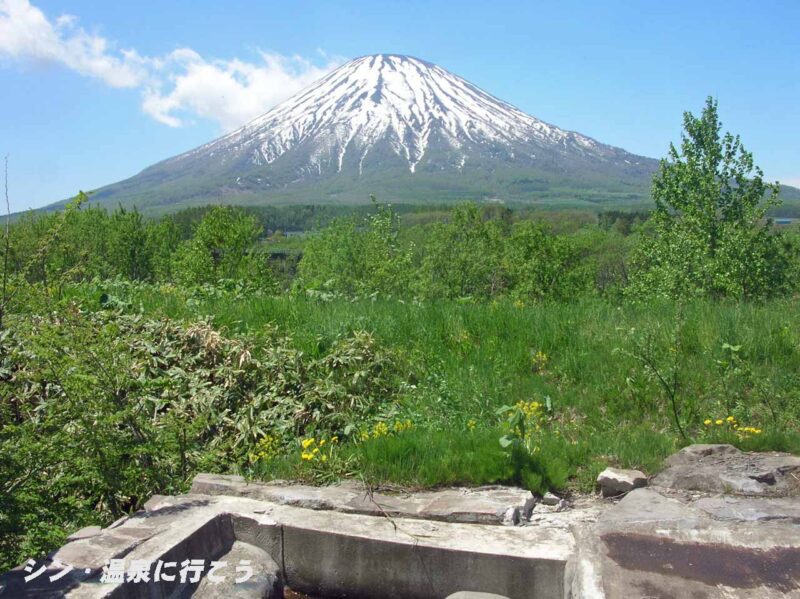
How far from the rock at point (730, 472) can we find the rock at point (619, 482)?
13 cm

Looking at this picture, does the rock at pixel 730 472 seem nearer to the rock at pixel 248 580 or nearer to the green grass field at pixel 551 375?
the green grass field at pixel 551 375

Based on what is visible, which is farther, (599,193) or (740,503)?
(599,193)

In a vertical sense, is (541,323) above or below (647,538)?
above

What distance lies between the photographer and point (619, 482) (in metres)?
4.86

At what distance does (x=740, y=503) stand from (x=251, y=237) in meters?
28.3

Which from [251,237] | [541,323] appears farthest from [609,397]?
[251,237]

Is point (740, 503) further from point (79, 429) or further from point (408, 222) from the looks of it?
point (408, 222)

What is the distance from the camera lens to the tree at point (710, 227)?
2241 cm

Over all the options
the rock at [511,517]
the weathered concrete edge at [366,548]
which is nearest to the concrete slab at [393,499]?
the rock at [511,517]

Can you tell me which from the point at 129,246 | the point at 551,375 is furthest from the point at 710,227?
the point at 129,246

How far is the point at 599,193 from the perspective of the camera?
199625mm

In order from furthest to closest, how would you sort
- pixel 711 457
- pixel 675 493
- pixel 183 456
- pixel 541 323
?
1. pixel 541 323
2. pixel 183 456
3. pixel 711 457
4. pixel 675 493

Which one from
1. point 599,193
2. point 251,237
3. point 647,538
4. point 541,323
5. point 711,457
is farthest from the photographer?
point 599,193

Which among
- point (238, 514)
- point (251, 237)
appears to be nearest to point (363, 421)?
point (238, 514)
